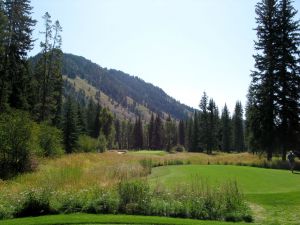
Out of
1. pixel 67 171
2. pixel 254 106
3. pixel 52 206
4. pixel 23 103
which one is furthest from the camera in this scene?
pixel 23 103

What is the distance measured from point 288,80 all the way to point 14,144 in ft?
78.7

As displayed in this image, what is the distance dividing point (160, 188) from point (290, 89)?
24.1m

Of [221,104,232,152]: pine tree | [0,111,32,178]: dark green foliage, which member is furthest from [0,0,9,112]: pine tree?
[221,104,232,152]: pine tree

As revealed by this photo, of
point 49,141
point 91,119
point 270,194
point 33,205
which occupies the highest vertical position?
point 91,119

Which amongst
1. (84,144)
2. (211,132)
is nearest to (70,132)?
(84,144)

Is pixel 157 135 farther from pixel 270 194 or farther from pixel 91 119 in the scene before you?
pixel 270 194

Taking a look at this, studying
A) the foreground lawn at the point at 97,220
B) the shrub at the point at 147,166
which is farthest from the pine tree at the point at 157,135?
the foreground lawn at the point at 97,220

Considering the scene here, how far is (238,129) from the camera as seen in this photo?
101375 millimetres

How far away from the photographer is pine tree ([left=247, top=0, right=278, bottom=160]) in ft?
117

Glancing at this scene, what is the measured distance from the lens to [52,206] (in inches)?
531

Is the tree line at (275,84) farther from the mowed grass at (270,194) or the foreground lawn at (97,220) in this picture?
the foreground lawn at (97,220)

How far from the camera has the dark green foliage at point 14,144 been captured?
2411cm

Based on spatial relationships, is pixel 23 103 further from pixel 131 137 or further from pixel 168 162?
pixel 131 137

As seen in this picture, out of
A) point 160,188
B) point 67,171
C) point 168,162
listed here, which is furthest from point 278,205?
point 168,162
